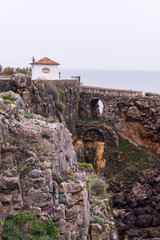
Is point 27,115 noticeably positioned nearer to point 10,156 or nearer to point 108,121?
point 10,156

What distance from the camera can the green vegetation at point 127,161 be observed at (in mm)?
52719

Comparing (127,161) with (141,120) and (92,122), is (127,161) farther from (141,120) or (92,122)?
(92,122)

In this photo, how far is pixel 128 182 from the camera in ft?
169

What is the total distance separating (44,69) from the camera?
164 feet

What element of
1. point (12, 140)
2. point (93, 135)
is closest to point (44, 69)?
point (93, 135)

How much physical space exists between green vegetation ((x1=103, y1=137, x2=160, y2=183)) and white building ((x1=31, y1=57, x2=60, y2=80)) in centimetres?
1361

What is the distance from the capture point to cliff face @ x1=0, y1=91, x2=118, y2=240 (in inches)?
697

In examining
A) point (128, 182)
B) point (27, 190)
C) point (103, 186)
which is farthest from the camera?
point (128, 182)

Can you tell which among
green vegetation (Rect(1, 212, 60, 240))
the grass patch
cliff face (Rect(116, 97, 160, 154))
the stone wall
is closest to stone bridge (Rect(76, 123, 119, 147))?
the grass patch

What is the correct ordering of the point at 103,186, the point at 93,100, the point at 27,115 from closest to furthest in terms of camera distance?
the point at 27,115 < the point at 103,186 < the point at 93,100

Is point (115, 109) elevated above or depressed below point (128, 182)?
above

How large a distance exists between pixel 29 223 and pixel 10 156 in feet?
11.4

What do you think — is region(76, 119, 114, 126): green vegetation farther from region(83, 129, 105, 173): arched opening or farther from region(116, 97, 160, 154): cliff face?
region(116, 97, 160, 154): cliff face

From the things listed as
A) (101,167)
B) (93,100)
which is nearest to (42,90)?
(101,167)
